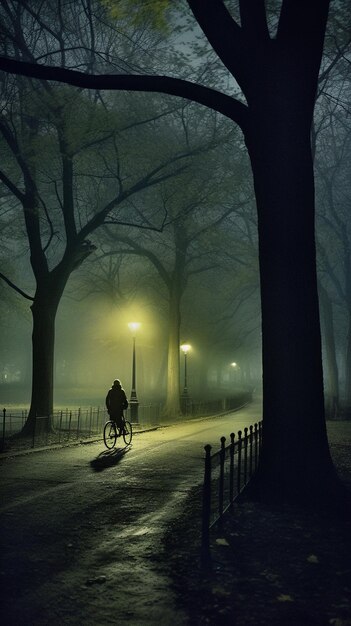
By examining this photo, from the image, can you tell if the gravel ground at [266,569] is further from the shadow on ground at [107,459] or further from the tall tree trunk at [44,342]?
the tall tree trunk at [44,342]

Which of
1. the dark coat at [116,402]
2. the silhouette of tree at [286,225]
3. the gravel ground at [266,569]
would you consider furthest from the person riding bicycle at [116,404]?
the gravel ground at [266,569]

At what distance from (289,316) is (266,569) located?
3574mm

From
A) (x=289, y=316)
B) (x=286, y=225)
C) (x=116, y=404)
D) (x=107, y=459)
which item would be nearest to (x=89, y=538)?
(x=289, y=316)

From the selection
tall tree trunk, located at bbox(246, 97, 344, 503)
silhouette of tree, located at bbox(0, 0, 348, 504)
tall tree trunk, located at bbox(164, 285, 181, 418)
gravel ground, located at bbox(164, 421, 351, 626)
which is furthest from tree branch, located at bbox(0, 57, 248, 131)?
tall tree trunk, located at bbox(164, 285, 181, 418)

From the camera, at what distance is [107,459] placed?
42.1ft

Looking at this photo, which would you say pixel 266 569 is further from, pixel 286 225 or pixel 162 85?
pixel 162 85

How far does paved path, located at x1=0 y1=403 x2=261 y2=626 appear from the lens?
438cm

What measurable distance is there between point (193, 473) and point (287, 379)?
156 inches

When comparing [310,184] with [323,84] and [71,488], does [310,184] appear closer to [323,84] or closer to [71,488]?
[71,488]

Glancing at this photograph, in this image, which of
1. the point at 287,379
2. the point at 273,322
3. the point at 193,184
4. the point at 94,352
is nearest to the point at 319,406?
the point at 287,379

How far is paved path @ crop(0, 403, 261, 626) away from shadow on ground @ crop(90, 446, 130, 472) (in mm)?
43

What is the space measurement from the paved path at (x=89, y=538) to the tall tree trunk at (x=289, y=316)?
171cm

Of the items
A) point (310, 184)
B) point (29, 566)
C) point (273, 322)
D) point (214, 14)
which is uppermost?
point (214, 14)

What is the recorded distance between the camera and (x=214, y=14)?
827cm
